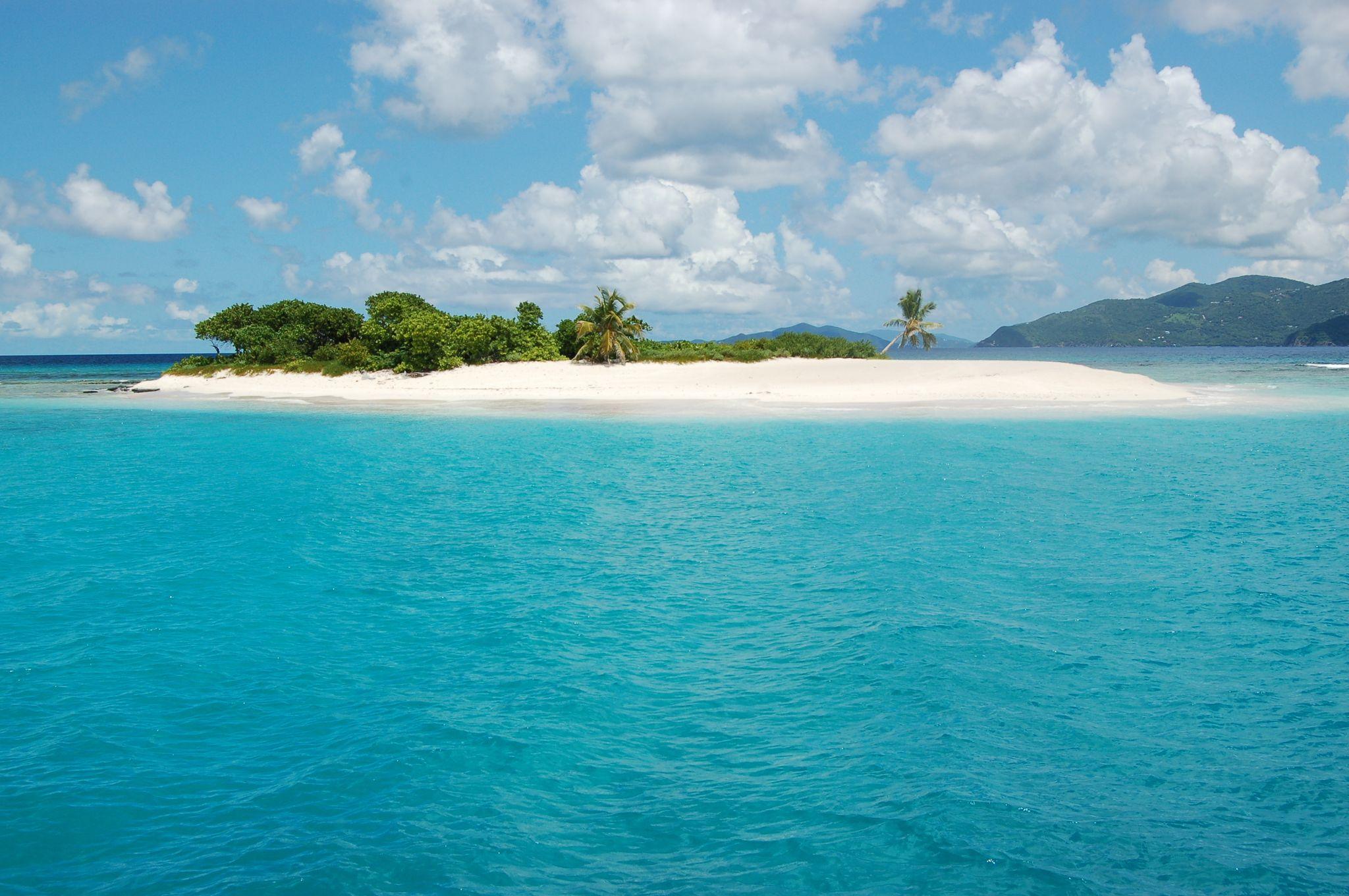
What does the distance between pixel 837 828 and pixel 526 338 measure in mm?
64496

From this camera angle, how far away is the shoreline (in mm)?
50031

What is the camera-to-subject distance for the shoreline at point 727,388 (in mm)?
50031

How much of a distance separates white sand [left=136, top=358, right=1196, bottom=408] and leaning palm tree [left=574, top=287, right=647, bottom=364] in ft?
6.34

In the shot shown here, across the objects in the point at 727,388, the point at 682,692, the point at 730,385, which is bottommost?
the point at 682,692

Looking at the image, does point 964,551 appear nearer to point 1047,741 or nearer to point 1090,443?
point 1047,741

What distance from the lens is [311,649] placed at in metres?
12.1

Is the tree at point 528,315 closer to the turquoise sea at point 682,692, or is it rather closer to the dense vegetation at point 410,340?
the dense vegetation at point 410,340

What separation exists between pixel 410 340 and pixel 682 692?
57.7 meters

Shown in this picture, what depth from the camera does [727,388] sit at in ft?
189

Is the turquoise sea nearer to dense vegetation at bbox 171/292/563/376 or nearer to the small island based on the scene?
the small island

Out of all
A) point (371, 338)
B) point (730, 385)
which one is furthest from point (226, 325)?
point (730, 385)

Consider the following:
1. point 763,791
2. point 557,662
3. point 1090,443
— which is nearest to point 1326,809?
point 763,791

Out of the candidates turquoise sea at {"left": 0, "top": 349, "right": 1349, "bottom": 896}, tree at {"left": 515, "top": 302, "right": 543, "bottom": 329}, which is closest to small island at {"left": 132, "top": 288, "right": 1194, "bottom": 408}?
tree at {"left": 515, "top": 302, "right": 543, "bottom": 329}

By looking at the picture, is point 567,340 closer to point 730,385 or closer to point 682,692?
point 730,385
